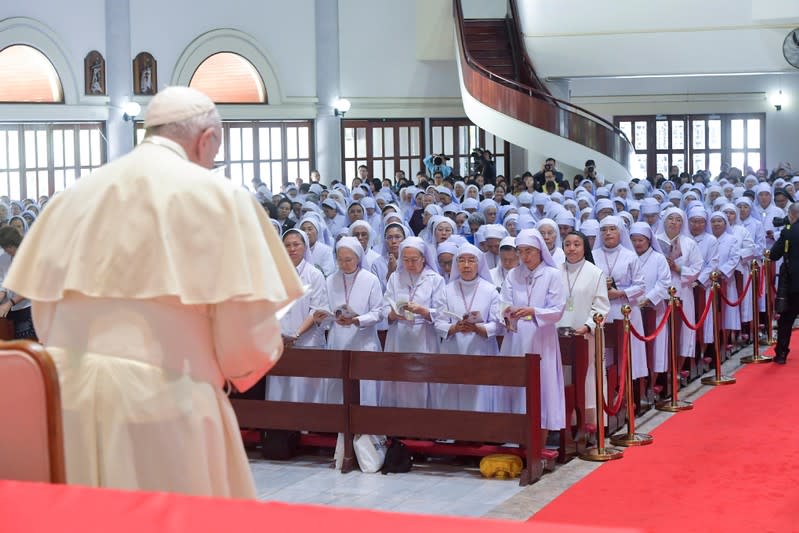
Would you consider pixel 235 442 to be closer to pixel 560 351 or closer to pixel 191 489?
pixel 191 489

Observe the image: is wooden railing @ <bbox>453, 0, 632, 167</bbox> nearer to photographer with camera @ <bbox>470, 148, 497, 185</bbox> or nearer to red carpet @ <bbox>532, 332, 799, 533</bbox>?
photographer with camera @ <bbox>470, 148, 497, 185</bbox>

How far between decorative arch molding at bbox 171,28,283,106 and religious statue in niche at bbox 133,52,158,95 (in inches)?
17.9

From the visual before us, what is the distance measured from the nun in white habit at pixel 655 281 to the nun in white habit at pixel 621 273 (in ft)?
0.40

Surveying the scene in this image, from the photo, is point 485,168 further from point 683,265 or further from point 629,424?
point 629,424

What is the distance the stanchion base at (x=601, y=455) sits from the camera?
929 cm

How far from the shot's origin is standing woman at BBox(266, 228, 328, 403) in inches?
391

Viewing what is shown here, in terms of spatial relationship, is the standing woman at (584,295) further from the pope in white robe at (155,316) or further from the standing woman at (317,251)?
the pope in white robe at (155,316)

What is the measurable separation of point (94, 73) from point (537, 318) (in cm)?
1567

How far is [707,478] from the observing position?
27.8 feet

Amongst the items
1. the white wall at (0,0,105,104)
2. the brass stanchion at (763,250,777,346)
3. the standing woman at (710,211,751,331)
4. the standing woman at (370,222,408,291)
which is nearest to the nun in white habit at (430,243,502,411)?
the standing woman at (370,222,408,291)

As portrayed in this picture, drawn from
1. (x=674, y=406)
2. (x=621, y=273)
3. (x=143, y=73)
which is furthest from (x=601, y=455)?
(x=143, y=73)

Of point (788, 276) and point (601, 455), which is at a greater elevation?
point (788, 276)

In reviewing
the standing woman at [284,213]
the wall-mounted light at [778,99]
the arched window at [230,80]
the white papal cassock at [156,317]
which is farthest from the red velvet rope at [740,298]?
the wall-mounted light at [778,99]

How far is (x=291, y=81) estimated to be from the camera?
86.0 feet
